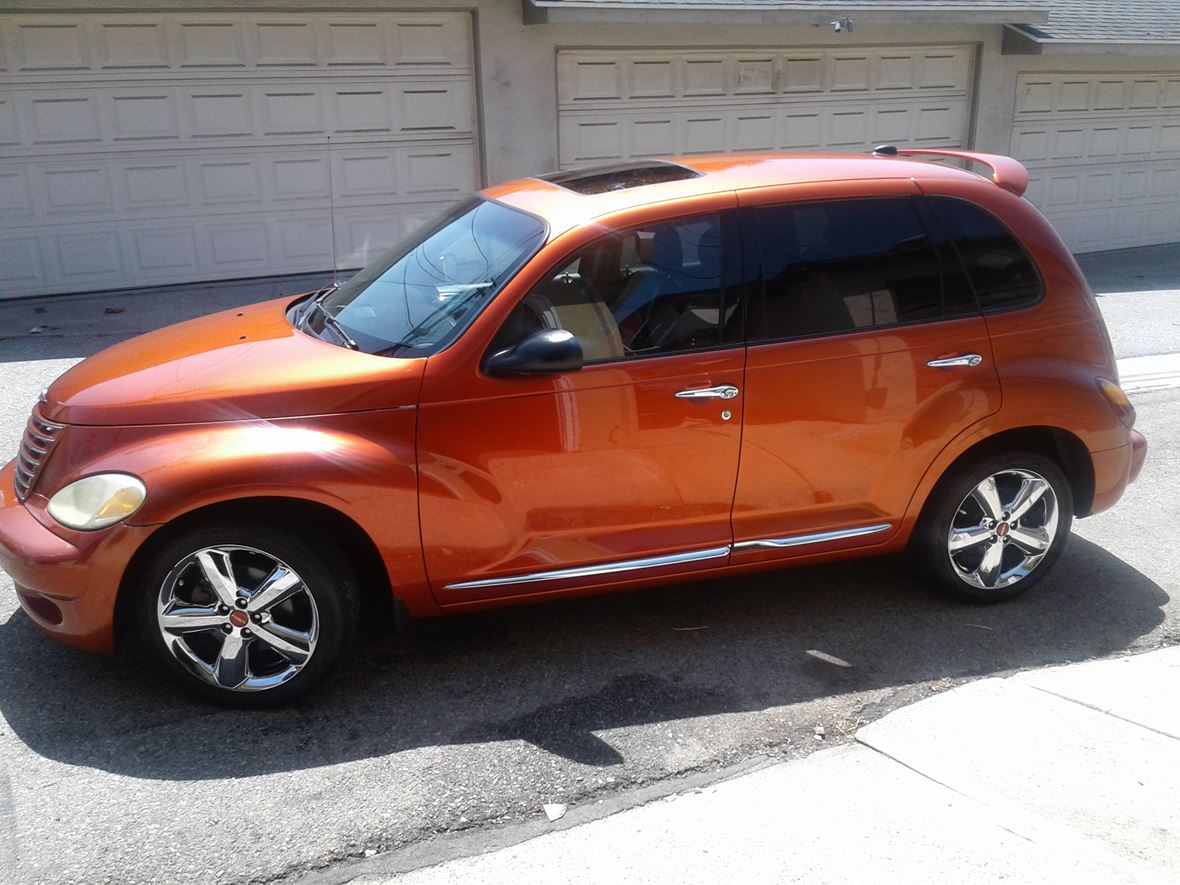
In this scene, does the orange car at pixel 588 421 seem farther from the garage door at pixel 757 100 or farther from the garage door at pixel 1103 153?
the garage door at pixel 1103 153

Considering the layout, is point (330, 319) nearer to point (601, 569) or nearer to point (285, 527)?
point (285, 527)

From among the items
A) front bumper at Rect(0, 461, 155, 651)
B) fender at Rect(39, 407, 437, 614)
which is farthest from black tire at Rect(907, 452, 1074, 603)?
front bumper at Rect(0, 461, 155, 651)

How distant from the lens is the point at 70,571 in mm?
3836

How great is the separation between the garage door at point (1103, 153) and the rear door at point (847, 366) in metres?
11.1

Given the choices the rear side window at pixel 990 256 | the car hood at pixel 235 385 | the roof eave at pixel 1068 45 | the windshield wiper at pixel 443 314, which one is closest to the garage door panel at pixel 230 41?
the roof eave at pixel 1068 45

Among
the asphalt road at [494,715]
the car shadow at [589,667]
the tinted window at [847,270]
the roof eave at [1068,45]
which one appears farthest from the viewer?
the roof eave at [1068,45]

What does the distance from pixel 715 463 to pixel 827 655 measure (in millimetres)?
918

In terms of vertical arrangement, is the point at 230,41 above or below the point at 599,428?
above

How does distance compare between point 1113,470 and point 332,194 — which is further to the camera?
point 332,194

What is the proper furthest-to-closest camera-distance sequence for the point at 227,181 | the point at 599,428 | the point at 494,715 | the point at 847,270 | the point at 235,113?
the point at 227,181 → the point at 235,113 → the point at 847,270 → the point at 599,428 → the point at 494,715

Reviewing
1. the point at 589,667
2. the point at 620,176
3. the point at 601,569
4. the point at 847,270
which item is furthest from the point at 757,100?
the point at 589,667

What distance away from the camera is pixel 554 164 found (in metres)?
12.2

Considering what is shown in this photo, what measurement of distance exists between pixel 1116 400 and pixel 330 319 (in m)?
3.34

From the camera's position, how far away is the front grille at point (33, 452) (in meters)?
4.07
